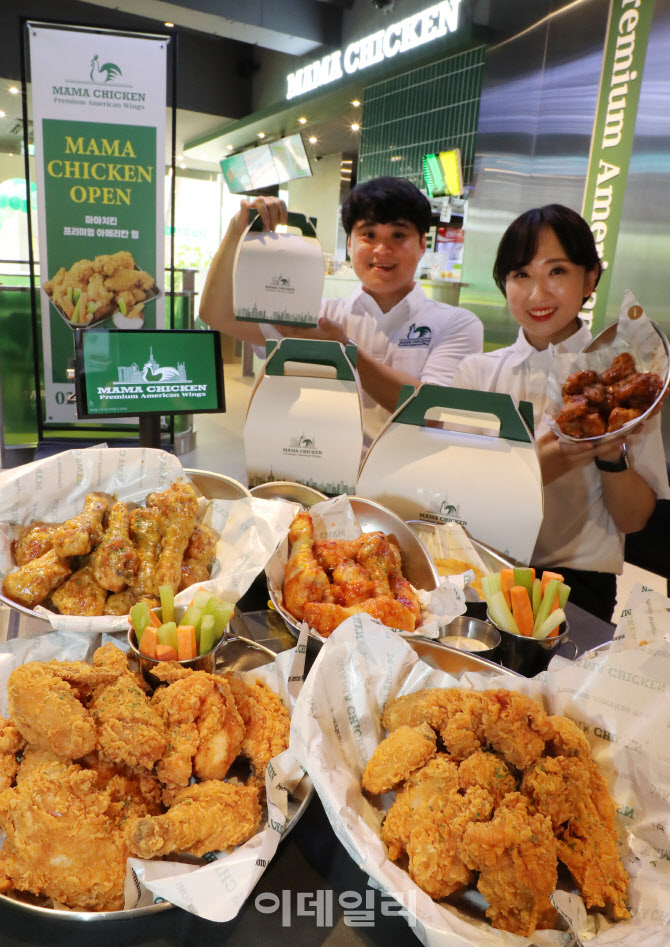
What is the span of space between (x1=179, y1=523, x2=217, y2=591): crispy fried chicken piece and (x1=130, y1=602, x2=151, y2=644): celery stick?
0.24 metres

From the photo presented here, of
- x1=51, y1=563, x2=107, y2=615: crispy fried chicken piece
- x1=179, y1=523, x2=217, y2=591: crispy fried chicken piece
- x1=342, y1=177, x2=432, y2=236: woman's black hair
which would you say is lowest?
x1=51, y1=563, x2=107, y2=615: crispy fried chicken piece

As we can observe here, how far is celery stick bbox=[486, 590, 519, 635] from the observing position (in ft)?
3.79

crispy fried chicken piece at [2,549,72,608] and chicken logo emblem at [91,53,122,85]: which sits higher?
chicken logo emblem at [91,53,122,85]

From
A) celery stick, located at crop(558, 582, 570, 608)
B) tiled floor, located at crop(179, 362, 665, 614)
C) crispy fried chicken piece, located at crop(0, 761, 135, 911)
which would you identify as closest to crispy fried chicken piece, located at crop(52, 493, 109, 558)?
crispy fried chicken piece, located at crop(0, 761, 135, 911)

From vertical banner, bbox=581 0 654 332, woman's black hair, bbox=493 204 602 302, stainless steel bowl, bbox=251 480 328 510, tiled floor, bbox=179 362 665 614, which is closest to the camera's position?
stainless steel bowl, bbox=251 480 328 510

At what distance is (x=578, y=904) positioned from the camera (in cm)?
69

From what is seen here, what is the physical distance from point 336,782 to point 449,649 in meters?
0.32

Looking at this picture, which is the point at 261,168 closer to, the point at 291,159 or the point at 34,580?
the point at 291,159

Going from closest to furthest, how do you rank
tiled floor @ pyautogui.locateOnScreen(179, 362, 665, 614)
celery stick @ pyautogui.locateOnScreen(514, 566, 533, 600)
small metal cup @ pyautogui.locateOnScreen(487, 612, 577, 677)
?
small metal cup @ pyautogui.locateOnScreen(487, 612, 577, 677) < celery stick @ pyautogui.locateOnScreen(514, 566, 533, 600) < tiled floor @ pyautogui.locateOnScreen(179, 362, 665, 614)

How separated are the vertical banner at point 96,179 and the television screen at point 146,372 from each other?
2.25 meters

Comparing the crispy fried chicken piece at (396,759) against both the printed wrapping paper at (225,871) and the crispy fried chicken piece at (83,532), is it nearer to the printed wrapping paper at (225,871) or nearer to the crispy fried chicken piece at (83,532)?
the printed wrapping paper at (225,871)

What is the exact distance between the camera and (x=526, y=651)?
1.12 m

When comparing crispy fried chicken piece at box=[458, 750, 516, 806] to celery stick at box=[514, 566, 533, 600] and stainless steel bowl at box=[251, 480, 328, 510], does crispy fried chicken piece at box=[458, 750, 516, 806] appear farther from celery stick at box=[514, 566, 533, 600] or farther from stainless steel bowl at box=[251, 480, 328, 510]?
stainless steel bowl at box=[251, 480, 328, 510]

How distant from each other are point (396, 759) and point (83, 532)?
30.0 inches
